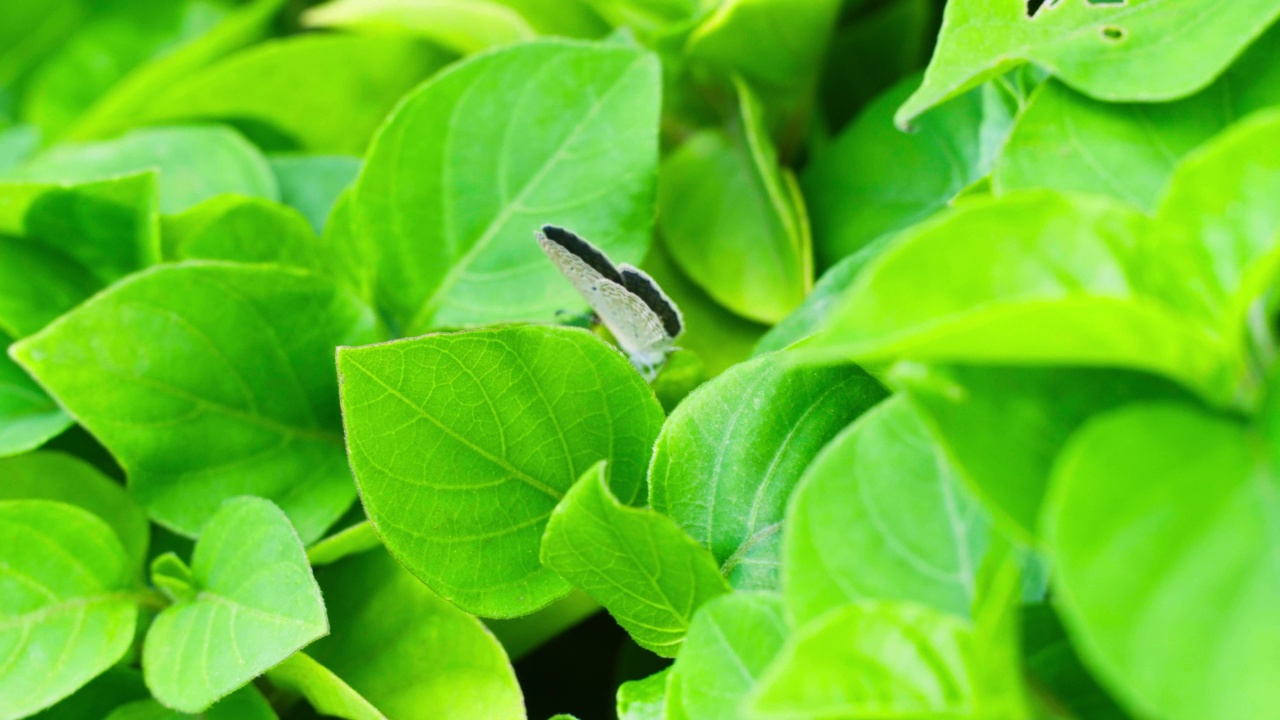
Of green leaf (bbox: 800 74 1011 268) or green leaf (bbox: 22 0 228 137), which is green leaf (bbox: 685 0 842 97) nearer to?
green leaf (bbox: 800 74 1011 268)

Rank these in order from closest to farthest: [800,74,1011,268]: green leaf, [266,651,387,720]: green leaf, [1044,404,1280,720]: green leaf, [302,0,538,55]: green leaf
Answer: [1044,404,1280,720]: green leaf < [266,651,387,720]: green leaf < [800,74,1011,268]: green leaf < [302,0,538,55]: green leaf

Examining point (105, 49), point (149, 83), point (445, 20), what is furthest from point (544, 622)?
point (105, 49)

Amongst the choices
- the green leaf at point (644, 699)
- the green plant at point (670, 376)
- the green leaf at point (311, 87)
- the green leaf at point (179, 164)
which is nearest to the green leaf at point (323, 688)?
the green plant at point (670, 376)

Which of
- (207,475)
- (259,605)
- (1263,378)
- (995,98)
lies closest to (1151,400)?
(1263,378)

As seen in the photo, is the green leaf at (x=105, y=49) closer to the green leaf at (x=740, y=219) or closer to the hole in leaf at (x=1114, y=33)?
the green leaf at (x=740, y=219)

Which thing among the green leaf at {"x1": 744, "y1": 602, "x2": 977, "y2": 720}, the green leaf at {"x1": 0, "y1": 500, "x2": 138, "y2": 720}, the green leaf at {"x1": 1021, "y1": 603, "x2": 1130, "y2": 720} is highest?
the green leaf at {"x1": 744, "y1": 602, "x2": 977, "y2": 720}

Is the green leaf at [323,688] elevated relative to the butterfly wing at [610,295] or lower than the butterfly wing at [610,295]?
lower

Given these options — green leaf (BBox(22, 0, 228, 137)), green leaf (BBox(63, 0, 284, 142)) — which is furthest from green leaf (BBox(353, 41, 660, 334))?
green leaf (BBox(22, 0, 228, 137))
